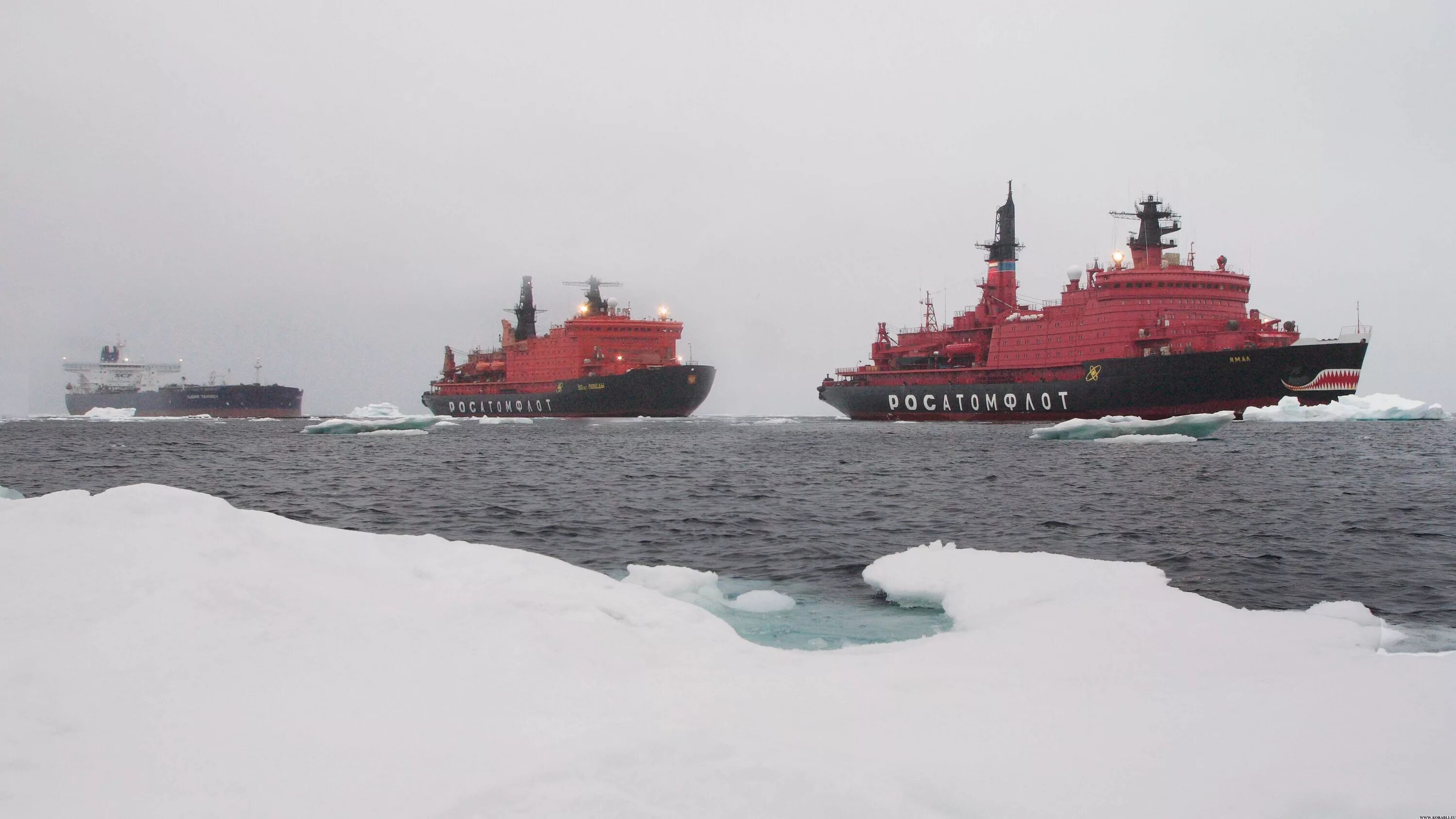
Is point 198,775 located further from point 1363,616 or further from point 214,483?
point 214,483

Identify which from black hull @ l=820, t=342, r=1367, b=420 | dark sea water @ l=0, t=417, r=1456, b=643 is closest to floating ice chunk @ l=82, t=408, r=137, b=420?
dark sea water @ l=0, t=417, r=1456, b=643

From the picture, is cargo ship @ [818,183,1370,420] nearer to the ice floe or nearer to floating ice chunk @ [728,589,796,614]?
floating ice chunk @ [728,589,796,614]

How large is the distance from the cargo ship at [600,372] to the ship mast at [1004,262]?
23.2 metres

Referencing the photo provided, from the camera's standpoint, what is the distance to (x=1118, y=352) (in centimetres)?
4759

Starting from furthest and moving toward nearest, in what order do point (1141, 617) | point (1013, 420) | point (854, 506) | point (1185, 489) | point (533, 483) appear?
point (1013, 420) < point (533, 483) < point (1185, 489) < point (854, 506) < point (1141, 617)

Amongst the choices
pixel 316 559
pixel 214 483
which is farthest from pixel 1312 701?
pixel 214 483

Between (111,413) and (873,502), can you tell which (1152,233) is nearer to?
(873,502)

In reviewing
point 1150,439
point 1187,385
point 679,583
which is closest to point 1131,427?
point 1150,439

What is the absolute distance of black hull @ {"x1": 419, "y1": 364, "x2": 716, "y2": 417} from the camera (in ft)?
219

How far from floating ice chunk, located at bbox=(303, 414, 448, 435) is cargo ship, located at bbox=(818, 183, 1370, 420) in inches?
1272

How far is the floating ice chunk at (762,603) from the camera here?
332 inches

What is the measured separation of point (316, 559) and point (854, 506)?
12.1 meters

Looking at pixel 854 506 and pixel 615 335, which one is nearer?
pixel 854 506

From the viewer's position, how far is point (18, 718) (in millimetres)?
3459
